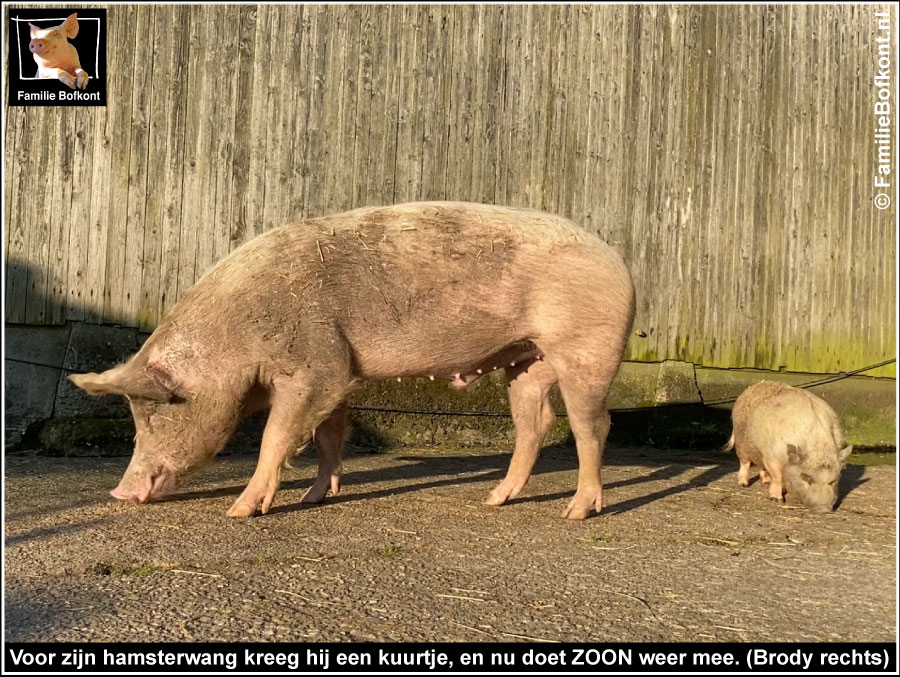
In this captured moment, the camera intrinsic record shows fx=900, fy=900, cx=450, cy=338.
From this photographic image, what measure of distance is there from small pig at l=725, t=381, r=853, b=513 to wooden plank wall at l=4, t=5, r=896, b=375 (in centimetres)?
202

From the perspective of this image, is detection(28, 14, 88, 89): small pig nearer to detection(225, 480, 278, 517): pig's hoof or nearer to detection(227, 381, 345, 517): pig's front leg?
detection(227, 381, 345, 517): pig's front leg

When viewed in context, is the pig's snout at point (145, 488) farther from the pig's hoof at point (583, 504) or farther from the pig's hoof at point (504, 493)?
the pig's hoof at point (583, 504)

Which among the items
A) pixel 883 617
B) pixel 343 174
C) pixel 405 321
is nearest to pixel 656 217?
pixel 343 174

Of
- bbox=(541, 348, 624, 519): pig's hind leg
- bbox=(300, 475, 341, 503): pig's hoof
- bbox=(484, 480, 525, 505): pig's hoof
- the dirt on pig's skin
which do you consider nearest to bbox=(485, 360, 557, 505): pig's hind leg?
bbox=(484, 480, 525, 505): pig's hoof

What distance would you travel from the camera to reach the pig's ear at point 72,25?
7230 mm

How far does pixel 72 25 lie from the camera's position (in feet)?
Answer: 23.8

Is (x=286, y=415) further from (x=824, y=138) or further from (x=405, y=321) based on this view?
(x=824, y=138)

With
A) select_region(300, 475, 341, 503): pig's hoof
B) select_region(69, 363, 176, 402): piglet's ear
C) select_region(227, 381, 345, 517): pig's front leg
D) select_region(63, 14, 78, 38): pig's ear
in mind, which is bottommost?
select_region(300, 475, 341, 503): pig's hoof

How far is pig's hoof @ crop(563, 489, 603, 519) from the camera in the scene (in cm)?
467

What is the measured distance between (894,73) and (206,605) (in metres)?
7.92

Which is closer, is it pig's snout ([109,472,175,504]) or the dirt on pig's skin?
the dirt on pig's skin
